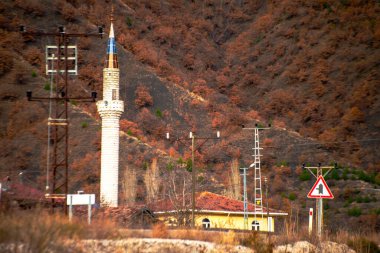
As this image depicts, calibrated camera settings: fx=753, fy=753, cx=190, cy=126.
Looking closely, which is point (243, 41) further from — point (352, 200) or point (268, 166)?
point (352, 200)

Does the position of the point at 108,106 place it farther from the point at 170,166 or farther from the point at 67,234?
the point at 67,234

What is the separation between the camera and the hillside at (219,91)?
66812 millimetres

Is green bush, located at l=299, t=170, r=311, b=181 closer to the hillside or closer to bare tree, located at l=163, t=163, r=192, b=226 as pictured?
the hillside

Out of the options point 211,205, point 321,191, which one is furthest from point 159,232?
point 211,205

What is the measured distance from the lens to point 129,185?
191 feet

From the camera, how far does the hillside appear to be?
219 feet

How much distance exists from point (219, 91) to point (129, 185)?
4835 cm

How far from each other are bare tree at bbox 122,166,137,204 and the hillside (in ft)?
0.57

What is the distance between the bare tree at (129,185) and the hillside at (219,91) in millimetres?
174

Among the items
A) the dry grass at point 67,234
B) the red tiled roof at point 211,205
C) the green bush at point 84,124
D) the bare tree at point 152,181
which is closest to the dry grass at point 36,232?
the dry grass at point 67,234

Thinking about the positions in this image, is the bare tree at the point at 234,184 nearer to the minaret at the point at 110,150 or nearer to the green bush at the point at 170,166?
the green bush at the point at 170,166

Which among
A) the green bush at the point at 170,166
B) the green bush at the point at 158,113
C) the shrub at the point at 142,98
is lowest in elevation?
the green bush at the point at 170,166

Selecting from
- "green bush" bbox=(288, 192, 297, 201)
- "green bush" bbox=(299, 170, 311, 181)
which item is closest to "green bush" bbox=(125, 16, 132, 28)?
"green bush" bbox=(299, 170, 311, 181)

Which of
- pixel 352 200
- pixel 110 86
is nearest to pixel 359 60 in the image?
pixel 352 200
